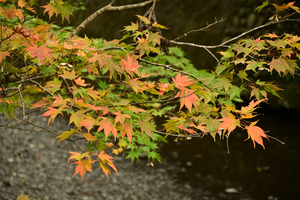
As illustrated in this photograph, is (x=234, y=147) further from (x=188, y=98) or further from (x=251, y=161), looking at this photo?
(x=188, y=98)

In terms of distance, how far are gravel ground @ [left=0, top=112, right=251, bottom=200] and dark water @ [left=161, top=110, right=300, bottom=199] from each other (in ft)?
0.68

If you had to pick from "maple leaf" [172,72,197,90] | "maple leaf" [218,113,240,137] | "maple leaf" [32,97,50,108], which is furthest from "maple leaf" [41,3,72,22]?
"maple leaf" [218,113,240,137]

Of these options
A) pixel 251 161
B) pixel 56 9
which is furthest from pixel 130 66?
pixel 251 161

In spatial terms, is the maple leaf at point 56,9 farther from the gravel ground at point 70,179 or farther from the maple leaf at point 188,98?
the gravel ground at point 70,179

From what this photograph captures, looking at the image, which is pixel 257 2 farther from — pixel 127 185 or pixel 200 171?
pixel 127 185

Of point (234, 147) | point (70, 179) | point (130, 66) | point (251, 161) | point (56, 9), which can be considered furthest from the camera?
point (234, 147)

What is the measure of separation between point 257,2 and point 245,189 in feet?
11.9

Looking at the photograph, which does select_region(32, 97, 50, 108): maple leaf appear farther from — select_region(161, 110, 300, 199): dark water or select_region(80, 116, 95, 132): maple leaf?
select_region(161, 110, 300, 199): dark water

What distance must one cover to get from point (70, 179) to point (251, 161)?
3.43 metres

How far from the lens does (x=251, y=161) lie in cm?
473

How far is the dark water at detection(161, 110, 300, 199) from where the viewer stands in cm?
410

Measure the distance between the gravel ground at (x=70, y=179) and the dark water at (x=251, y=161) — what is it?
21cm

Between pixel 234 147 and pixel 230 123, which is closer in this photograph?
pixel 230 123

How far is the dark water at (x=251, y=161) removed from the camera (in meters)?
4.10
